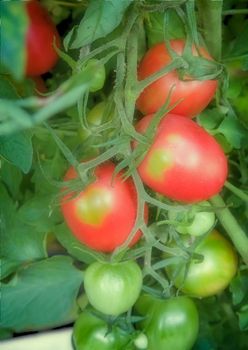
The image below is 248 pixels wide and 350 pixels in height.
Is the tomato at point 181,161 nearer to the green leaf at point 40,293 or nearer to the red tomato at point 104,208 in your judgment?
the red tomato at point 104,208

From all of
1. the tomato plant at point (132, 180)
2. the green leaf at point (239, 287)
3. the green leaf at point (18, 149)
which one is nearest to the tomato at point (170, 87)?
the tomato plant at point (132, 180)

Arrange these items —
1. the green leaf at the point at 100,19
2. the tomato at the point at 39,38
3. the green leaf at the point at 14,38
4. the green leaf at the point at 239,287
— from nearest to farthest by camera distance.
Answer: the green leaf at the point at 14,38, the green leaf at the point at 100,19, the tomato at the point at 39,38, the green leaf at the point at 239,287

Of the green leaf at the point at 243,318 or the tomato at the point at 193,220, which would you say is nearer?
the tomato at the point at 193,220

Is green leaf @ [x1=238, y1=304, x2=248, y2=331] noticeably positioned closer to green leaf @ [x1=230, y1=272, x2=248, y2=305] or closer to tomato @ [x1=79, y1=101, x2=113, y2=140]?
green leaf @ [x1=230, y1=272, x2=248, y2=305]

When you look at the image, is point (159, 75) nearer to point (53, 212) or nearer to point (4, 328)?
point (53, 212)

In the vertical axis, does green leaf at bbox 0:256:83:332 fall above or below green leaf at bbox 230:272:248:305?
above

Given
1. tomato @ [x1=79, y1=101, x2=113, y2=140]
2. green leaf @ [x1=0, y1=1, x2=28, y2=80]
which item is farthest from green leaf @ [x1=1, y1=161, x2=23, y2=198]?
green leaf @ [x1=0, y1=1, x2=28, y2=80]

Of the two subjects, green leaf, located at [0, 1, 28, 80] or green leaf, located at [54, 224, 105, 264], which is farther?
green leaf, located at [54, 224, 105, 264]

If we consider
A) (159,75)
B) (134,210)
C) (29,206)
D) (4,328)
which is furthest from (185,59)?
(4,328)
